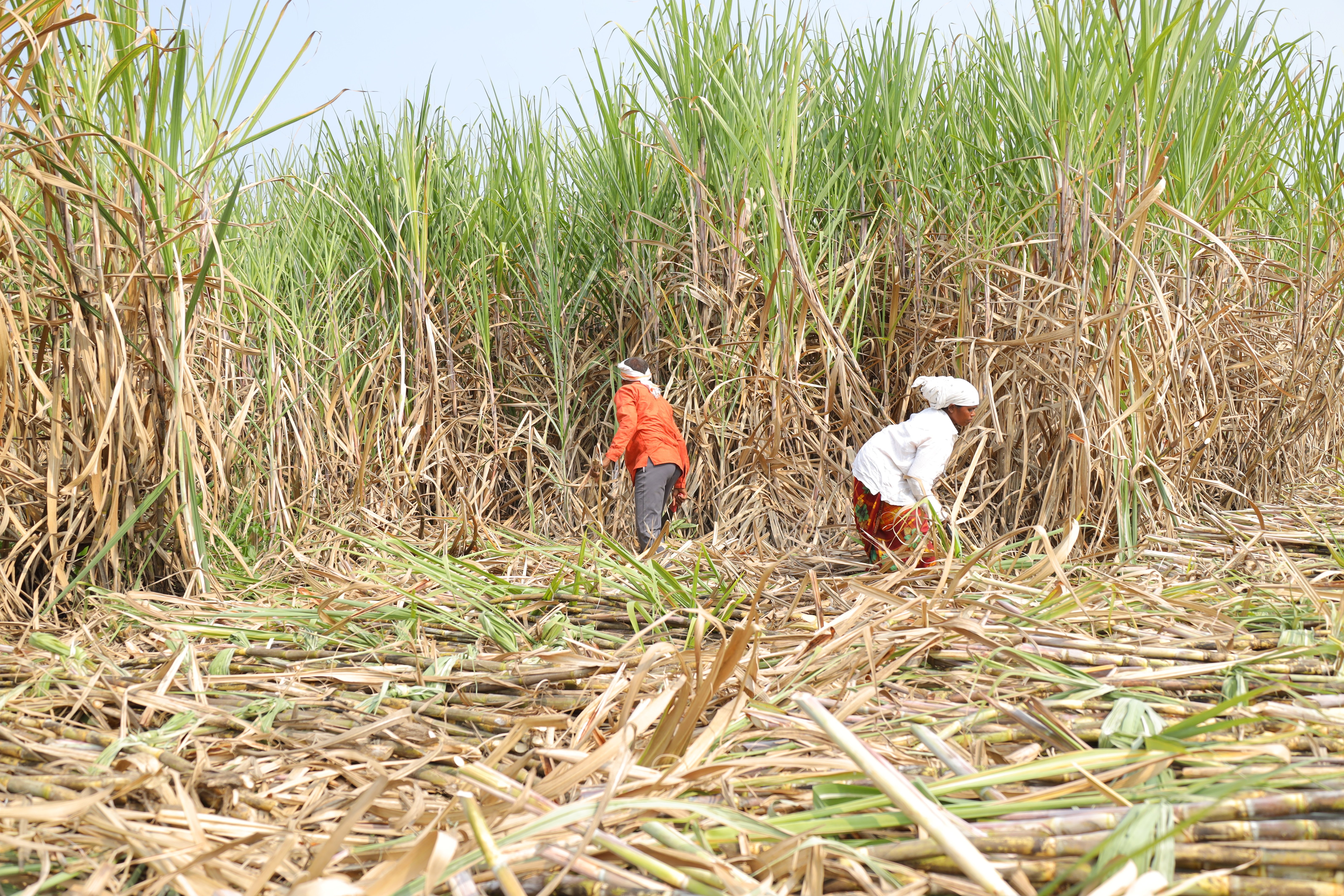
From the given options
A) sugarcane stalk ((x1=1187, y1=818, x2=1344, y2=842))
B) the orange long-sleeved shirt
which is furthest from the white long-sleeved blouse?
sugarcane stalk ((x1=1187, y1=818, x2=1344, y2=842))

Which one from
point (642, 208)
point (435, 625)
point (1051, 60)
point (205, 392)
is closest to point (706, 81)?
point (642, 208)

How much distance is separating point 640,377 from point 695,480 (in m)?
0.51

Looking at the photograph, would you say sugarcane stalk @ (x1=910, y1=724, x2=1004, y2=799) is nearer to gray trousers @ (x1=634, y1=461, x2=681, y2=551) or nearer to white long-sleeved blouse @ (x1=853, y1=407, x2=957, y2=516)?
white long-sleeved blouse @ (x1=853, y1=407, x2=957, y2=516)

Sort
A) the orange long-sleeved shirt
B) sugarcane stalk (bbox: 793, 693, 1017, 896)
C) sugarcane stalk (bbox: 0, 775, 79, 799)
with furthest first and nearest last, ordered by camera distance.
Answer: the orange long-sleeved shirt → sugarcane stalk (bbox: 0, 775, 79, 799) → sugarcane stalk (bbox: 793, 693, 1017, 896)

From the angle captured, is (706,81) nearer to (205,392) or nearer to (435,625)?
(205,392)

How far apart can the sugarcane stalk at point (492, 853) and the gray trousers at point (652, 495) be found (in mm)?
2962

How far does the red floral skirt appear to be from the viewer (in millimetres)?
2971

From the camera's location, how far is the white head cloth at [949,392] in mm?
3090

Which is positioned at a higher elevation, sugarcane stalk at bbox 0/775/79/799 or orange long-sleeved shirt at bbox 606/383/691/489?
orange long-sleeved shirt at bbox 606/383/691/489

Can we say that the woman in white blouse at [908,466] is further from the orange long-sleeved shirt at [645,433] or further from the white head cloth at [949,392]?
the orange long-sleeved shirt at [645,433]

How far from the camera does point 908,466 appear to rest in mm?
3152

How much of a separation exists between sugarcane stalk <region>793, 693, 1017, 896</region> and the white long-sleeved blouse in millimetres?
2054

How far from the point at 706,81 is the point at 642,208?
638 millimetres

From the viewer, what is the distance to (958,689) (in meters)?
1.50
